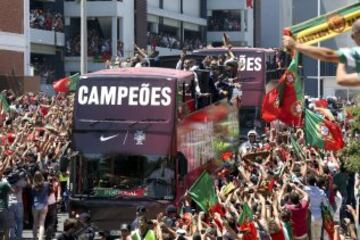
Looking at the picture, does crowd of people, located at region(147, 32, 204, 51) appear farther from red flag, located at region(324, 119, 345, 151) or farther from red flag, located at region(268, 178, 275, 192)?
red flag, located at region(268, 178, 275, 192)

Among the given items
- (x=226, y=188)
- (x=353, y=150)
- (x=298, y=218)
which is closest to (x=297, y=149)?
(x=353, y=150)

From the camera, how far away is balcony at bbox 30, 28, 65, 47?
5656cm

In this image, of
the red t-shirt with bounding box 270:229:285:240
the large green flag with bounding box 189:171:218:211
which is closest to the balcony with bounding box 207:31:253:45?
the large green flag with bounding box 189:171:218:211

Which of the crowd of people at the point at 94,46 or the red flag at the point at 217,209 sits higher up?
the crowd of people at the point at 94,46

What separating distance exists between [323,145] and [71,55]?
39.2 meters

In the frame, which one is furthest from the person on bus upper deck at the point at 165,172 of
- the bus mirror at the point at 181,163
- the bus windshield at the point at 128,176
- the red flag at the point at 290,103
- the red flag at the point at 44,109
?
the red flag at the point at 44,109

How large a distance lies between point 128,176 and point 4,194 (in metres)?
2.16

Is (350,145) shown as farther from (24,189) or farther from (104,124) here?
(24,189)

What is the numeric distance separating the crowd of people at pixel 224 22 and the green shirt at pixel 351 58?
71.7 metres

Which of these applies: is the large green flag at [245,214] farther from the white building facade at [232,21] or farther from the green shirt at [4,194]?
the white building facade at [232,21]

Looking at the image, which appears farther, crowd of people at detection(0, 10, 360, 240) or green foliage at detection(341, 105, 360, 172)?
green foliage at detection(341, 105, 360, 172)

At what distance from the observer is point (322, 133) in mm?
21750

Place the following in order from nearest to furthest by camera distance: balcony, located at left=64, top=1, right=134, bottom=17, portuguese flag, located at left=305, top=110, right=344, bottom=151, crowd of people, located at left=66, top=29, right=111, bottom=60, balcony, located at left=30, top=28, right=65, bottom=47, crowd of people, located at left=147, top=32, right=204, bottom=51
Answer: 1. portuguese flag, located at left=305, top=110, right=344, bottom=151
2. balcony, located at left=30, top=28, right=65, bottom=47
3. crowd of people, located at left=66, top=29, right=111, bottom=60
4. balcony, located at left=64, top=1, right=134, bottom=17
5. crowd of people, located at left=147, top=32, right=204, bottom=51

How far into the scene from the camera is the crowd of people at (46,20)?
5753 cm
